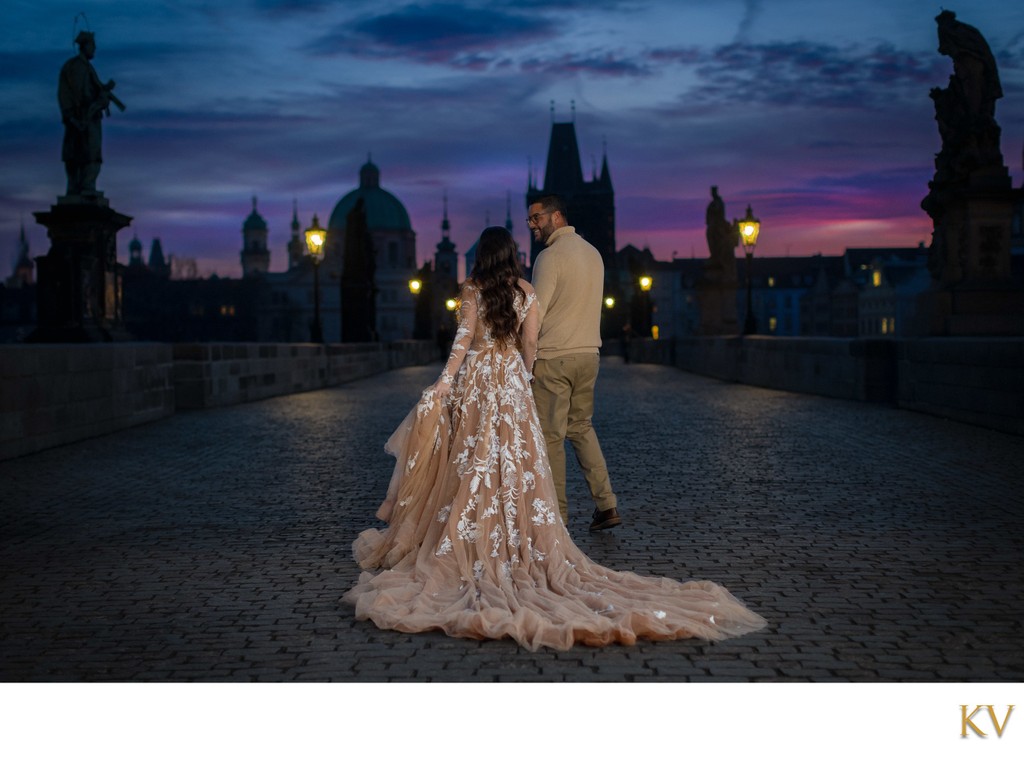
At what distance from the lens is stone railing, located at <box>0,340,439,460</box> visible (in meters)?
12.1

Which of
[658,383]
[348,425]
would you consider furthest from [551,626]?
[658,383]

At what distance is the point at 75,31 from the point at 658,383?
16.0 metres

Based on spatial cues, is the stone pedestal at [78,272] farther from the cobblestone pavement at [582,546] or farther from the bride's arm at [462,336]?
the bride's arm at [462,336]

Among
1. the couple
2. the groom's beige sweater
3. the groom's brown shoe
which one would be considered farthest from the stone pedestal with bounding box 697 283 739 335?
the couple

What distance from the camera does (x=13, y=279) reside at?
147 meters

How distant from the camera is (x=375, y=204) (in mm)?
161750

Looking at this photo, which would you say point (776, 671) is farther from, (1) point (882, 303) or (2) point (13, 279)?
(2) point (13, 279)

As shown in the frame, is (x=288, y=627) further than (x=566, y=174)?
No

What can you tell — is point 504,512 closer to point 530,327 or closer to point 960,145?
point 530,327

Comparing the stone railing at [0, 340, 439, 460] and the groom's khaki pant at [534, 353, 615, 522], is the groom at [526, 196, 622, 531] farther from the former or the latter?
the stone railing at [0, 340, 439, 460]

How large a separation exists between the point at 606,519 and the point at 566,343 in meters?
1.16

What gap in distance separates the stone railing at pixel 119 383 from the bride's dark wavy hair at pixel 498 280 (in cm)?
735

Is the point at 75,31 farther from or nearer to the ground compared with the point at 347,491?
farther from the ground

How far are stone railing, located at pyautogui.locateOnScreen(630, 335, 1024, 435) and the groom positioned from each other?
7.43 metres
